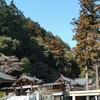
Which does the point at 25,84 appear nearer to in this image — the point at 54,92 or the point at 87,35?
the point at 54,92

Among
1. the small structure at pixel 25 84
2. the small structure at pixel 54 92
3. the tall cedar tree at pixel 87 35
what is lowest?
the small structure at pixel 54 92

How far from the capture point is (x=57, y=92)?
1038 inches

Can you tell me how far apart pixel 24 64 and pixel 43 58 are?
35.7ft

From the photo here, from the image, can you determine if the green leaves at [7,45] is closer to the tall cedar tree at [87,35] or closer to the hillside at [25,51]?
the hillside at [25,51]

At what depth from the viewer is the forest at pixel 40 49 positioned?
2555 cm

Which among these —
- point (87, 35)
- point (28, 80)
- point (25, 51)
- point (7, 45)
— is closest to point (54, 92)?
point (28, 80)

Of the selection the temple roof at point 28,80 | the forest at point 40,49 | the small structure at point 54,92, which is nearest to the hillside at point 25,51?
the forest at point 40,49

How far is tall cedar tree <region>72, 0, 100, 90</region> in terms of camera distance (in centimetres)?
2498

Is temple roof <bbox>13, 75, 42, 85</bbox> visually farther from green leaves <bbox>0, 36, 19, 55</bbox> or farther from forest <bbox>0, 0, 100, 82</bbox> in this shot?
green leaves <bbox>0, 36, 19, 55</bbox>

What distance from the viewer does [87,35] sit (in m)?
25.8

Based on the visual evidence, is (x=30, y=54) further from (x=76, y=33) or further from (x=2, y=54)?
(x=76, y=33)

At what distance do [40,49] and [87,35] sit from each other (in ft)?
76.3

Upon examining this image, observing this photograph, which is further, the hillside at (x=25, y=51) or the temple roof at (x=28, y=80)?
the hillside at (x=25, y=51)

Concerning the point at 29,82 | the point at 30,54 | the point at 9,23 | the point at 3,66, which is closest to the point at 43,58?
the point at 30,54
